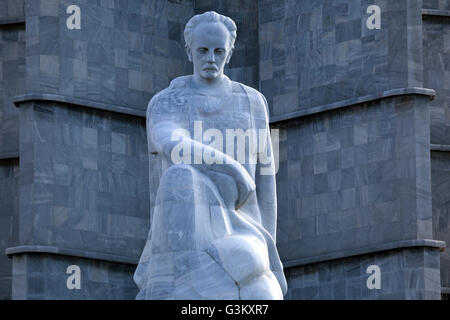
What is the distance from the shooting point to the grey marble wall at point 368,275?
33.8 metres

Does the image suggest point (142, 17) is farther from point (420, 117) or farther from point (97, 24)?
point (420, 117)

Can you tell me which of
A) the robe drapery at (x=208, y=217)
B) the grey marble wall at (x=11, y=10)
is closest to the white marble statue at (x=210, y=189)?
the robe drapery at (x=208, y=217)

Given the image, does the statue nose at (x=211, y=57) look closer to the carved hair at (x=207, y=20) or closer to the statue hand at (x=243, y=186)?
the carved hair at (x=207, y=20)

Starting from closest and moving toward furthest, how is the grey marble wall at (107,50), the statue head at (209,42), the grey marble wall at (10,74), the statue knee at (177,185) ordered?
the statue knee at (177,185) < the statue head at (209,42) < the grey marble wall at (107,50) < the grey marble wall at (10,74)

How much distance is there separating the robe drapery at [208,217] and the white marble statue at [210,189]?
1 centimetres

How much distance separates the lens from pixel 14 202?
36.5 meters

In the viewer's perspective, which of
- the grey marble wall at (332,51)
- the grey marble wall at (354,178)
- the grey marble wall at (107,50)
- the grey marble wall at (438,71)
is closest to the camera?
the grey marble wall at (354,178)

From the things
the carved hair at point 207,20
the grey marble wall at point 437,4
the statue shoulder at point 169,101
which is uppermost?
the grey marble wall at point 437,4

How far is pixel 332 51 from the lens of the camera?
35.9 meters

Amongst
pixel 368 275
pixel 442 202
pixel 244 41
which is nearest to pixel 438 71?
pixel 442 202

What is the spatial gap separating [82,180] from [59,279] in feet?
6.35

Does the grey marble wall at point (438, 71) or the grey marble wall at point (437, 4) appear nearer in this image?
the grey marble wall at point (438, 71)

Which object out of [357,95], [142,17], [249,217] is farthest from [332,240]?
[249,217]
